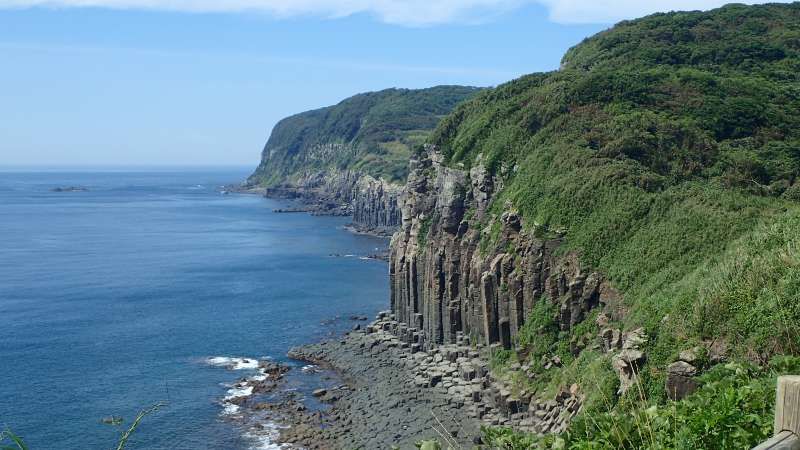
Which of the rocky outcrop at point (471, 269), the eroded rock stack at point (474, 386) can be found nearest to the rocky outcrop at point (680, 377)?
the eroded rock stack at point (474, 386)

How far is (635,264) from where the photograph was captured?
192ft

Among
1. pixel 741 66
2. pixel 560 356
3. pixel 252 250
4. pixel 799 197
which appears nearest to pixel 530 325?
pixel 560 356

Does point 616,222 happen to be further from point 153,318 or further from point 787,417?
point 153,318

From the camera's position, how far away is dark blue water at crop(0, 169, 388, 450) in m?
64.4

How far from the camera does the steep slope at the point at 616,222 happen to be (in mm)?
40125

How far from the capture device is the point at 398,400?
6581cm

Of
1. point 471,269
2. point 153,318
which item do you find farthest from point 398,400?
point 153,318

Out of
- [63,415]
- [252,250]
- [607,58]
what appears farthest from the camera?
[252,250]

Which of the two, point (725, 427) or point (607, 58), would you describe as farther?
point (607, 58)

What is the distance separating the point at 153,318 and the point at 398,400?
150ft

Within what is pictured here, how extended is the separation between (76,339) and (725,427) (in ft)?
285

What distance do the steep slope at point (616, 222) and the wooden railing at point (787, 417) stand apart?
1965cm

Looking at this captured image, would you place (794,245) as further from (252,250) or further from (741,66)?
(252,250)

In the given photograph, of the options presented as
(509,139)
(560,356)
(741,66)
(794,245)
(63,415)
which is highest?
(741,66)
